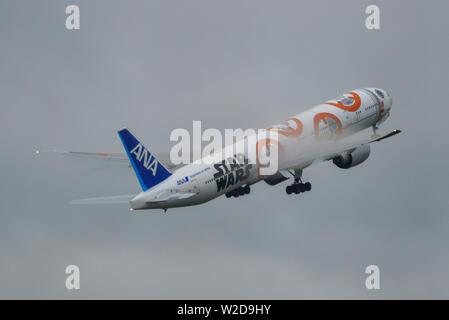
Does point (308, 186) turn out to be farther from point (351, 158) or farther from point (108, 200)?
point (108, 200)

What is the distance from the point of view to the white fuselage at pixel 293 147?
7525 cm

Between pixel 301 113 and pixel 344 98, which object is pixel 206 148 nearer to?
pixel 301 113

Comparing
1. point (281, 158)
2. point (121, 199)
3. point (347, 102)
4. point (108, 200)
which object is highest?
point (347, 102)

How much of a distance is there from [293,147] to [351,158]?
6863 millimetres

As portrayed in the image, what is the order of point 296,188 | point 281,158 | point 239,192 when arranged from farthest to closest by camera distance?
point 296,188 → point 239,192 → point 281,158

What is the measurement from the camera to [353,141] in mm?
87062

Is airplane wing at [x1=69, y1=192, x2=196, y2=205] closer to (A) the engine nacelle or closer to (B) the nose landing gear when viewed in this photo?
(B) the nose landing gear

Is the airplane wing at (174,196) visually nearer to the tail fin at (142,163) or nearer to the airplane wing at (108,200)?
the tail fin at (142,163)

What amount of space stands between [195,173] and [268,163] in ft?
25.7

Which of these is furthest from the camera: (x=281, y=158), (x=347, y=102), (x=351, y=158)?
(x=347, y=102)

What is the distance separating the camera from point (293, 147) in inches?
3305

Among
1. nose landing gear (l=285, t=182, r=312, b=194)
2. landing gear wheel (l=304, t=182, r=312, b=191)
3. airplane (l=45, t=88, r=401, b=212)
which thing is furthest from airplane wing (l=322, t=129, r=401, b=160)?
nose landing gear (l=285, t=182, r=312, b=194)

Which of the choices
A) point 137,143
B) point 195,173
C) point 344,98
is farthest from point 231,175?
point 344,98

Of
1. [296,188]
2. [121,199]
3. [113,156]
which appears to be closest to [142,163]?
[121,199]
